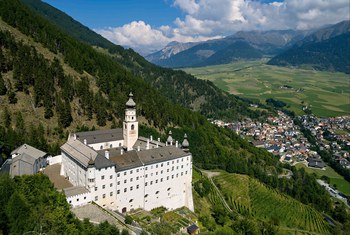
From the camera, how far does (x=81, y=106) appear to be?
373 ft

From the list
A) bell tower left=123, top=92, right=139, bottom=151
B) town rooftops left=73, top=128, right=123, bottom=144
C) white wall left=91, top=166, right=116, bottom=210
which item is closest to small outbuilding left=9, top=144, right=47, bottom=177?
→ town rooftops left=73, top=128, right=123, bottom=144

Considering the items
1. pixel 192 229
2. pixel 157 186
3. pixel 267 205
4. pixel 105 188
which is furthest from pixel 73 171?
pixel 267 205

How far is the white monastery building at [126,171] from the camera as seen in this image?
195ft

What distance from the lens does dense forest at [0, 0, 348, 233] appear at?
97.2 meters

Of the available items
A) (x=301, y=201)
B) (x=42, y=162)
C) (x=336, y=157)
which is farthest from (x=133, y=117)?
(x=336, y=157)

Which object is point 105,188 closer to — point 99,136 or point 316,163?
point 99,136

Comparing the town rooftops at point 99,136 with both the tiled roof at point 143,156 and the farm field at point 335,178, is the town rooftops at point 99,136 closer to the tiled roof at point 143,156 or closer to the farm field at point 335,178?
the tiled roof at point 143,156

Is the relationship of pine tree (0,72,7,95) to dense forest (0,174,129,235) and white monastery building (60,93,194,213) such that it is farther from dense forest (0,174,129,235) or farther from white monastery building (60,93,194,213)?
dense forest (0,174,129,235)

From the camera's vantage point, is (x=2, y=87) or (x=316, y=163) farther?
(x=316, y=163)

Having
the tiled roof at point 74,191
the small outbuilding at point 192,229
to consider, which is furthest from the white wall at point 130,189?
the small outbuilding at point 192,229

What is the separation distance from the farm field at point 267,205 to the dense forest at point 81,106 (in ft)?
31.3

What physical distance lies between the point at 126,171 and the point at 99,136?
784 inches

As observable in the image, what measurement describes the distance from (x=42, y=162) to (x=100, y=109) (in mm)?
40932

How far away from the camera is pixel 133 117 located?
79.7 metres
